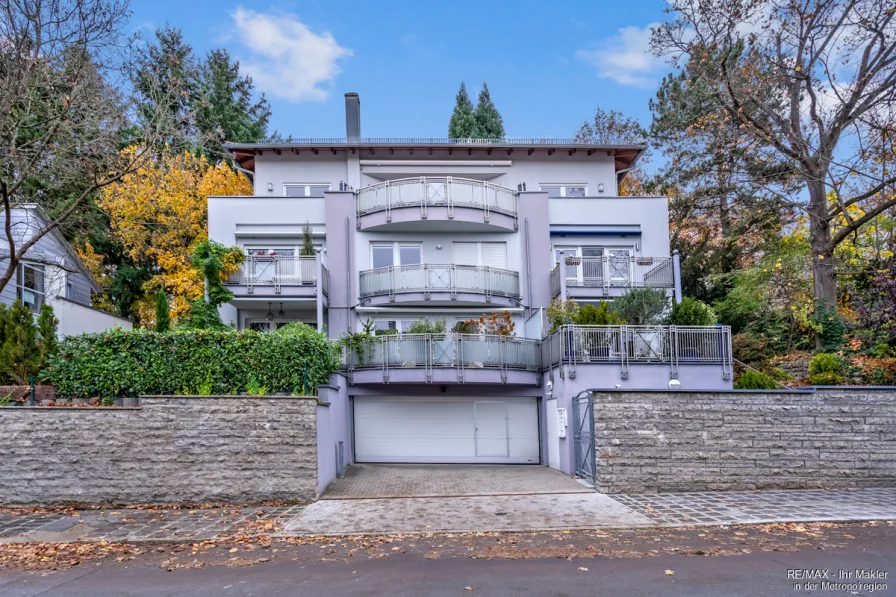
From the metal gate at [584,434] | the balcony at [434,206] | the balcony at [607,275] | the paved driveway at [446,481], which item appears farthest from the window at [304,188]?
the metal gate at [584,434]

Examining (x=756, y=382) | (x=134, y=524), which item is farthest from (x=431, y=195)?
(x=134, y=524)

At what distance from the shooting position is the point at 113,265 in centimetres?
3127

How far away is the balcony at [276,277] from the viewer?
19.3 meters

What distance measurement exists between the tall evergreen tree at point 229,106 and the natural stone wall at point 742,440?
85.4 feet

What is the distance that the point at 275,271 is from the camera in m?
19.4

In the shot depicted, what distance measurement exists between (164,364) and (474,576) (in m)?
8.54

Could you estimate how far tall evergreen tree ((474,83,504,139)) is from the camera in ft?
139

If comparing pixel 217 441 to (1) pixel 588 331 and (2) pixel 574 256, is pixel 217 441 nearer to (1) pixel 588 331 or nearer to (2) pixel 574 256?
(1) pixel 588 331

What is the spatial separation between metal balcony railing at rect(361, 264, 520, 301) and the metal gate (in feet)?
19.9

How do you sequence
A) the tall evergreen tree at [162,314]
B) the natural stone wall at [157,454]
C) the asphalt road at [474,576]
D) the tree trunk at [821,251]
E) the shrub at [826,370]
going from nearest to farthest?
the asphalt road at [474,576] < the natural stone wall at [157,454] < the tall evergreen tree at [162,314] < the shrub at [826,370] < the tree trunk at [821,251]

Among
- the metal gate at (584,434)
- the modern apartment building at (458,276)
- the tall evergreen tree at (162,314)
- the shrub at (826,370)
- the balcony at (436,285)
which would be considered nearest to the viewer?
the metal gate at (584,434)

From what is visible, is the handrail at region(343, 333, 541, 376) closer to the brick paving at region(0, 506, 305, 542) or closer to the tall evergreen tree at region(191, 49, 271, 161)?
the brick paving at region(0, 506, 305, 542)

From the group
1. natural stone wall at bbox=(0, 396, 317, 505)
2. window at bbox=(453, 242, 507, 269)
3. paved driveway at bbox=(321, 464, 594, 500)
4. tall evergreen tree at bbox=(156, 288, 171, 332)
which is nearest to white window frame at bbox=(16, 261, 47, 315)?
tall evergreen tree at bbox=(156, 288, 171, 332)

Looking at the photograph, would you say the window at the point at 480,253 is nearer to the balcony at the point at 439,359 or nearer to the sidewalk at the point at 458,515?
the balcony at the point at 439,359
